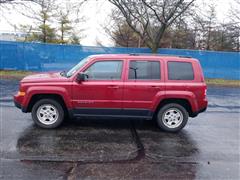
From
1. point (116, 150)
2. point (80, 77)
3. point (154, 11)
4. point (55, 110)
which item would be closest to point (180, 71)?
point (80, 77)

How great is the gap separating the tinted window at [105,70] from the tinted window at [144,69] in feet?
0.96

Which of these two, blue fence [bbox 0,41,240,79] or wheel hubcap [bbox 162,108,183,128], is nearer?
wheel hubcap [bbox 162,108,183,128]

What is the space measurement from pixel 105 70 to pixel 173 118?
6.25ft

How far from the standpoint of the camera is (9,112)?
818 centimetres

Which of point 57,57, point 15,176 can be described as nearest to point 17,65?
point 57,57

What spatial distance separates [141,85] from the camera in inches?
265

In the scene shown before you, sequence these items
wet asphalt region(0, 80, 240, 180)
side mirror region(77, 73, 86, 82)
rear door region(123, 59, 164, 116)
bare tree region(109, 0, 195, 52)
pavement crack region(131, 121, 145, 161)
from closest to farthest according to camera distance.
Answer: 1. wet asphalt region(0, 80, 240, 180)
2. pavement crack region(131, 121, 145, 161)
3. side mirror region(77, 73, 86, 82)
4. rear door region(123, 59, 164, 116)
5. bare tree region(109, 0, 195, 52)

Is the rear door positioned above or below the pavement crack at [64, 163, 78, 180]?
above

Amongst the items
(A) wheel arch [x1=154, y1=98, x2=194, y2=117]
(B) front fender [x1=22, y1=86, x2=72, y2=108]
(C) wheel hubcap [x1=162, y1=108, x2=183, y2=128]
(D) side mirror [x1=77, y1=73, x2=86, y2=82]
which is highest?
(D) side mirror [x1=77, y1=73, x2=86, y2=82]

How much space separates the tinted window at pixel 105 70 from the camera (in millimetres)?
6754

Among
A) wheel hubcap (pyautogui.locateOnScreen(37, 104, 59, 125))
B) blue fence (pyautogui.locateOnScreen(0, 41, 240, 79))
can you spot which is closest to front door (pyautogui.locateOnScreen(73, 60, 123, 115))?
wheel hubcap (pyautogui.locateOnScreen(37, 104, 59, 125))

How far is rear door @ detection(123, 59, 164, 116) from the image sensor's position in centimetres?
674

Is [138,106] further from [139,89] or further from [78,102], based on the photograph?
[78,102]

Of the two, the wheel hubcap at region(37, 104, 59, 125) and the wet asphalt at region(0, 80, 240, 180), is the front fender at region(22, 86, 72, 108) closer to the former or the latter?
the wheel hubcap at region(37, 104, 59, 125)
